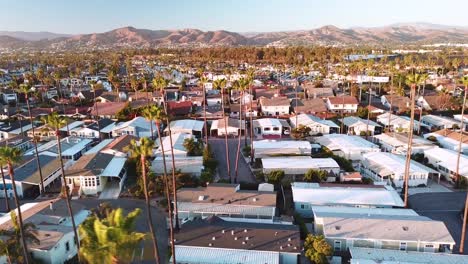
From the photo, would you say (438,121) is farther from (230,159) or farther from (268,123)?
(230,159)

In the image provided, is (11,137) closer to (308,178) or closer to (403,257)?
(308,178)

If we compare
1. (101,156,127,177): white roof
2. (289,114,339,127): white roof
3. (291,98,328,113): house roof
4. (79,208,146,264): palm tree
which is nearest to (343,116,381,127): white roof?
(289,114,339,127): white roof

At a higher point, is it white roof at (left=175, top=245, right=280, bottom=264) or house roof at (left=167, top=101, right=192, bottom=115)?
house roof at (left=167, top=101, right=192, bottom=115)

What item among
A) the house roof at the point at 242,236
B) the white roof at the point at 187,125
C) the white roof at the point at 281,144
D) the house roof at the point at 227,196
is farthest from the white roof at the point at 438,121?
the house roof at the point at 242,236

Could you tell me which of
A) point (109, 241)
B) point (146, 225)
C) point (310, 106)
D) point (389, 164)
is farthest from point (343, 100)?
point (109, 241)

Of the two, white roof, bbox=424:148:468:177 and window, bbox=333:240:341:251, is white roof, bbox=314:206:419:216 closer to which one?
window, bbox=333:240:341:251

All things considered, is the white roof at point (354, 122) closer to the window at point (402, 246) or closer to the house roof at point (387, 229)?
the house roof at point (387, 229)

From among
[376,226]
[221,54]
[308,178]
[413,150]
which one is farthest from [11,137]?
[221,54]
